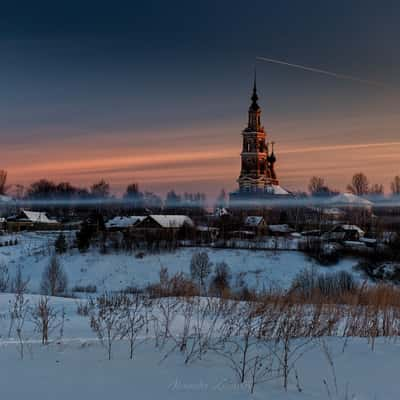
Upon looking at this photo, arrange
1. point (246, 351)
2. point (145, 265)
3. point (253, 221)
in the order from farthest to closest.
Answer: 1. point (253, 221)
2. point (145, 265)
3. point (246, 351)

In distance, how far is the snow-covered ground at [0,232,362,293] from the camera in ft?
97.0

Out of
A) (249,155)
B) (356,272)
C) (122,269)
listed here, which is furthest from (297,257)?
(249,155)

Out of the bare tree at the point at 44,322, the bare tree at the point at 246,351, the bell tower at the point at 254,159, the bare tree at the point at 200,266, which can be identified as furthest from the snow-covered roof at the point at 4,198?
the bare tree at the point at 246,351

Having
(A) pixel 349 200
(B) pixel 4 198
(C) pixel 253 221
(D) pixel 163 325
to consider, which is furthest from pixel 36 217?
(D) pixel 163 325

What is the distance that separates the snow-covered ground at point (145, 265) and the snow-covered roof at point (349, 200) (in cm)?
2913

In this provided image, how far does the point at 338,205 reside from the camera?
59875 mm

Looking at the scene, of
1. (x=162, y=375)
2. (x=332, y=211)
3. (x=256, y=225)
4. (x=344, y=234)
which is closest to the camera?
(x=162, y=375)

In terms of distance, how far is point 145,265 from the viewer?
105ft

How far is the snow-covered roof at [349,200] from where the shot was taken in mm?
59219

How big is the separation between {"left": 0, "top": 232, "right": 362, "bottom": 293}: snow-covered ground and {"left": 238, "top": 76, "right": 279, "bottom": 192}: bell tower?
111ft

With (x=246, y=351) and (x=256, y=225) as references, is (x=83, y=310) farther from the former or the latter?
(x=256, y=225)

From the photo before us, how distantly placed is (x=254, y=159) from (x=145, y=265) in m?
40.3

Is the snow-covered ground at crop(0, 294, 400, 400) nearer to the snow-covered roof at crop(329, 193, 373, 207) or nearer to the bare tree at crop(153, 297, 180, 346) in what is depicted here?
the bare tree at crop(153, 297, 180, 346)

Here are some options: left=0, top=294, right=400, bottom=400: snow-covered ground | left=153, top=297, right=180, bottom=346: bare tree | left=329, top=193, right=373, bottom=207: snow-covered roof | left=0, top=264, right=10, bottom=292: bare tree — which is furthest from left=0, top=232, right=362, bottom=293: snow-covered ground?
left=329, top=193, right=373, bottom=207: snow-covered roof
